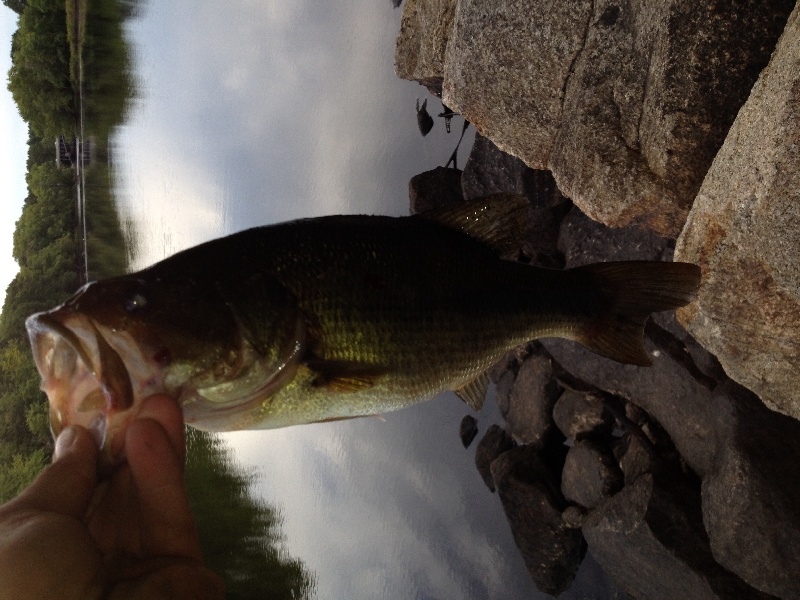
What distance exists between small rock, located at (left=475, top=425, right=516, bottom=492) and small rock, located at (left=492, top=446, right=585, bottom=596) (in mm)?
545

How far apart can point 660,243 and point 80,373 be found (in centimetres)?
315

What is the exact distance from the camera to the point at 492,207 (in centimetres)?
212

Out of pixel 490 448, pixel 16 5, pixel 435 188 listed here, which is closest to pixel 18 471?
pixel 490 448

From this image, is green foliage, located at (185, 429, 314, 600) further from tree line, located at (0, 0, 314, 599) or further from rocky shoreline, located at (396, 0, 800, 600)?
rocky shoreline, located at (396, 0, 800, 600)

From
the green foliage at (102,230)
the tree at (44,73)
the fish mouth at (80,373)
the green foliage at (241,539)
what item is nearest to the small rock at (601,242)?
the fish mouth at (80,373)

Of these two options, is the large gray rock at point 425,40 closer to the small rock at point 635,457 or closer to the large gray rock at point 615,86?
the large gray rock at point 615,86

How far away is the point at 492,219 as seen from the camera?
212cm

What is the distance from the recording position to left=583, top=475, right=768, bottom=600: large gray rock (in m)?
3.26

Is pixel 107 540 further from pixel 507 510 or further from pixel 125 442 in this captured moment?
pixel 507 510

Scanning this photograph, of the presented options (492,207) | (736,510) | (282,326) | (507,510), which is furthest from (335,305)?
(507,510)

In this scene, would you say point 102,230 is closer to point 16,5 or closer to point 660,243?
point 16,5

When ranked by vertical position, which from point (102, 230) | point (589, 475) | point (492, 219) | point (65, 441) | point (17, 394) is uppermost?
point (492, 219)

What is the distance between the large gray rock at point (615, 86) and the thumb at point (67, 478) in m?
2.44

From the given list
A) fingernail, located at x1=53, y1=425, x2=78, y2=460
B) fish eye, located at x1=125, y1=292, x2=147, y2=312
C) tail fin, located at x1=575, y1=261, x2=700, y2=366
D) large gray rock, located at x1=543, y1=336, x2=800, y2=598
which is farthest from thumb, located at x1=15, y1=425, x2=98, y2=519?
large gray rock, located at x1=543, y1=336, x2=800, y2=598
